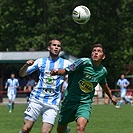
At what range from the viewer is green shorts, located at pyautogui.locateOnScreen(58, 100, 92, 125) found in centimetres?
1044

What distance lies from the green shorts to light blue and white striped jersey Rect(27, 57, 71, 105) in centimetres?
27

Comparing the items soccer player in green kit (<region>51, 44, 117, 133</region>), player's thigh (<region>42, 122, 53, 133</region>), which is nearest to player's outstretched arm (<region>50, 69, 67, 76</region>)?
soccer player in green kit (<region>51, 44, 117, 133</region>)

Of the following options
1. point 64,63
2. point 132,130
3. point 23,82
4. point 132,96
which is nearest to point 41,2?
point 23,82

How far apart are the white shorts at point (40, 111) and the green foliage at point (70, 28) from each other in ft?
127

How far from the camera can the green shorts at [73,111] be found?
34.3 ft

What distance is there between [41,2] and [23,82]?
1263cm

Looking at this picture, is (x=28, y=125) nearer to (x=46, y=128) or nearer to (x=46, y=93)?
(x=46, y=128)

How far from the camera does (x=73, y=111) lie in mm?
10609

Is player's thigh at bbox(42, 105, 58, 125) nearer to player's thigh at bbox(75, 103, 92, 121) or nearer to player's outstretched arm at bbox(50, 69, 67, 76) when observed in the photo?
player's thigh at bbox(75, 103, 92, 121)

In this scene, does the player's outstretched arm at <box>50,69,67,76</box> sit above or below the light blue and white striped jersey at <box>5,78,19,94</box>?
above

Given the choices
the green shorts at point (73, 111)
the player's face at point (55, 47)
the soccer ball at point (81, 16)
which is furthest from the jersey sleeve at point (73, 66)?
the soccer ball at point (81, 16)

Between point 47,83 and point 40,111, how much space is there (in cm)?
56

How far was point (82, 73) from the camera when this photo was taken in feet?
34.7

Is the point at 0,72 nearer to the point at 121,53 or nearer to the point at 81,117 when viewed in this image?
the point at 121,53
